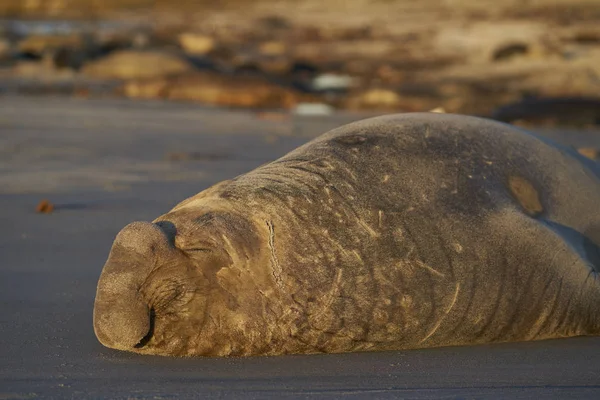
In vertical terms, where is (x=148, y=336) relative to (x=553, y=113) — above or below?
above

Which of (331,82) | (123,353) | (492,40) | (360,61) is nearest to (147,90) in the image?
(331,82)

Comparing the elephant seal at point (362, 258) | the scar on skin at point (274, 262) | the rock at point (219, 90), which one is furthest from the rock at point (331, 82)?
the scar on skin at point (274, 262)

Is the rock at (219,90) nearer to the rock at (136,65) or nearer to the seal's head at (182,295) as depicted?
the rock at (136,65)

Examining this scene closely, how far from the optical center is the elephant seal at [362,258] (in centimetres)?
385

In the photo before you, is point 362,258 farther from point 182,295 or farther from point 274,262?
point 182,295

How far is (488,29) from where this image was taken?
92.9 feet

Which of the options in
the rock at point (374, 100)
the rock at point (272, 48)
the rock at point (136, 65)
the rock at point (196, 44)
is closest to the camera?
the rock at point (374, 100)

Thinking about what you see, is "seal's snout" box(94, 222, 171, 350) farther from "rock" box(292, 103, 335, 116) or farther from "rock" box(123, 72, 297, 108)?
"rock" box(123, 72, 297, 108)

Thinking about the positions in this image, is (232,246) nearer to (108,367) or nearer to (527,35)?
(108,367)

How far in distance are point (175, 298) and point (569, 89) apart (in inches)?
529

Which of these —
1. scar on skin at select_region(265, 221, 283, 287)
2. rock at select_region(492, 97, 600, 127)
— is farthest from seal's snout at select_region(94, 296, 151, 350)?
rock at select_region(492, 97, 600, 127)

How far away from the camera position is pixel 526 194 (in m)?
4.53

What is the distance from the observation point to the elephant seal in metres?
3.85

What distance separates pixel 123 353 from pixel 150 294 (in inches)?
9.7
